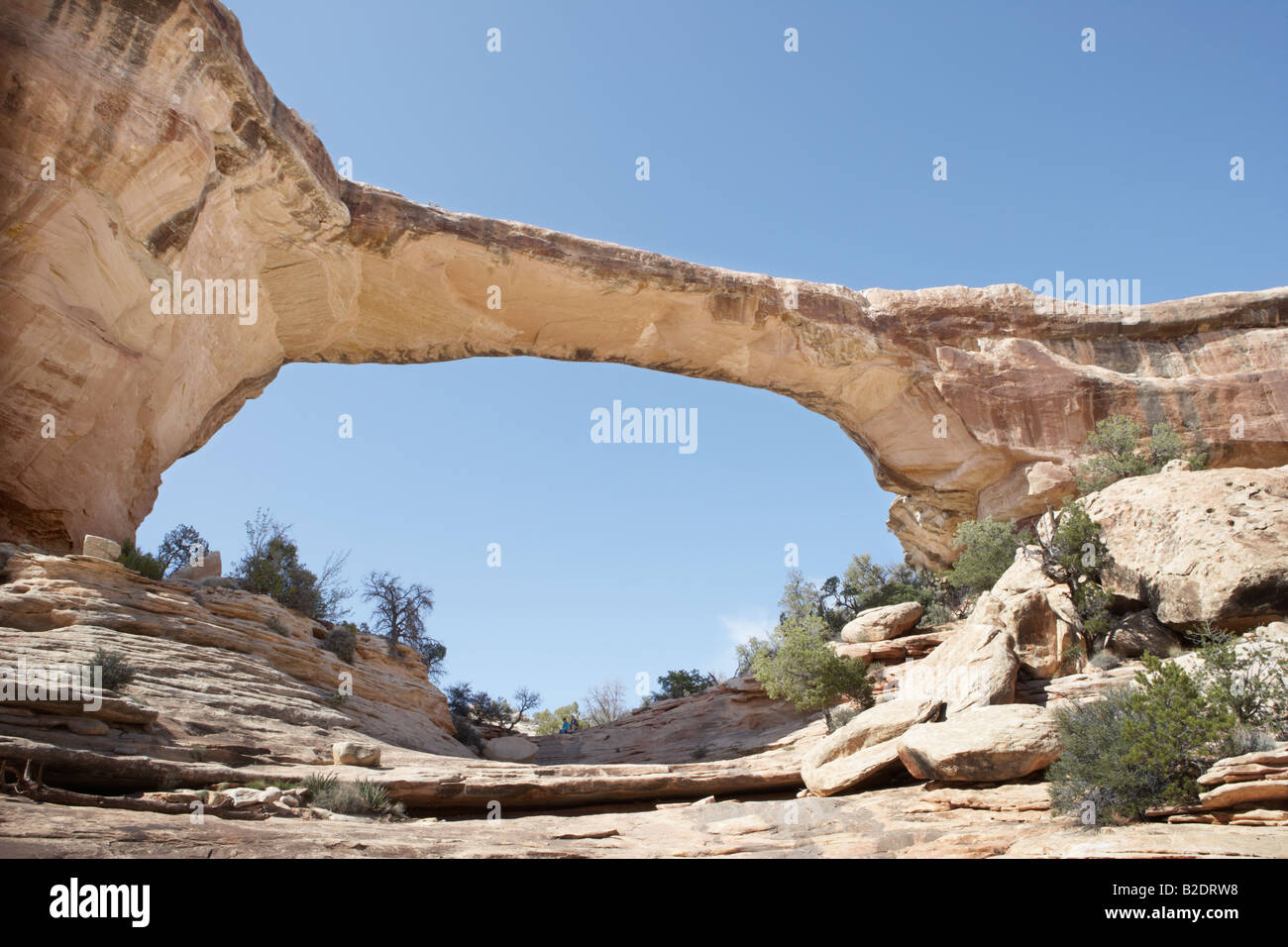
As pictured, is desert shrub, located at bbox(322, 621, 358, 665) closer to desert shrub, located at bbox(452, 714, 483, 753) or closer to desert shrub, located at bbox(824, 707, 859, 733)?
desert shrub, located at bbox(452, 714, 483, 753)

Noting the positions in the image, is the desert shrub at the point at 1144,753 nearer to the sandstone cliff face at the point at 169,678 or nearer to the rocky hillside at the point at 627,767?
the rocky hillside at the point at 627,767

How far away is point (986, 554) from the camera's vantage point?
2028cm

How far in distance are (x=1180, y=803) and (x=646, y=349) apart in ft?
51.9

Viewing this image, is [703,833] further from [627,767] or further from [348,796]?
[348,796]

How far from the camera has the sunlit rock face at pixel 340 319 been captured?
12.1 meters

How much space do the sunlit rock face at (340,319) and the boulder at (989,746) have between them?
41.4 ft

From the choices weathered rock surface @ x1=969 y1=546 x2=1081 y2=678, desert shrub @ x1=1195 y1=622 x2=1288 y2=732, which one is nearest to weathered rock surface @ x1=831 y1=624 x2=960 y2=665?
weathered rock surface @ x1=969 y1=546 x2=1081 y2=678

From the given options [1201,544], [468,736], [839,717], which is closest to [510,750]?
[468,736]

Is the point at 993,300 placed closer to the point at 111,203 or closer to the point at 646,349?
the point at 646,349

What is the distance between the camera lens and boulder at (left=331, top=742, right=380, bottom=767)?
35.3ft

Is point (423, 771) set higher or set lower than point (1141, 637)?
lower

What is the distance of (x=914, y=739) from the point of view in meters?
11.0

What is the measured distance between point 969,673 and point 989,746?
2663mm

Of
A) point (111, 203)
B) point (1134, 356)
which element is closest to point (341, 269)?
point (111, 203)
